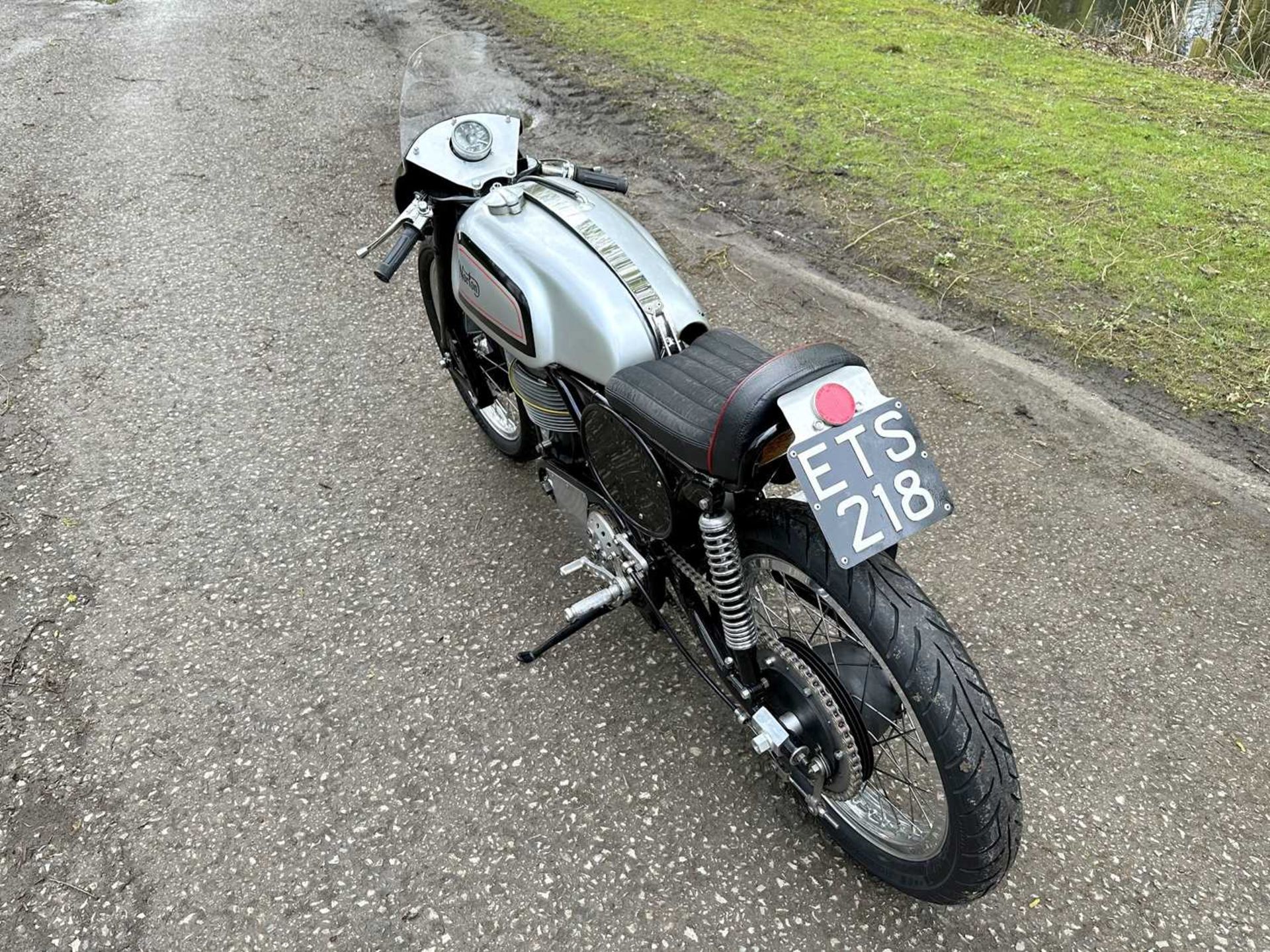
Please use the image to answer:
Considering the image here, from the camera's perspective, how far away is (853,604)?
163 centimetres

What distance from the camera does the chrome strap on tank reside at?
2150 mm

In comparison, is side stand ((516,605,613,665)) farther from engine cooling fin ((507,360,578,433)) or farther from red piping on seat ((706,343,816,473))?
red piping on seat ((706,343,816,473))

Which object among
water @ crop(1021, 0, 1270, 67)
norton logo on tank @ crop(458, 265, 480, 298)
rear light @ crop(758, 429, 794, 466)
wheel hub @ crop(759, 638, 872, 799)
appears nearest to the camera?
rear light @ crop(758, 429, 794, 466)

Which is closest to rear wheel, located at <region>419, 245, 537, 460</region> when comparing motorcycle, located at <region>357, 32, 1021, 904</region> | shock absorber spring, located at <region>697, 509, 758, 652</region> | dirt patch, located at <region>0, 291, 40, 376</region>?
motorcycle, located at <region>357, 32, 1021, 904</region>

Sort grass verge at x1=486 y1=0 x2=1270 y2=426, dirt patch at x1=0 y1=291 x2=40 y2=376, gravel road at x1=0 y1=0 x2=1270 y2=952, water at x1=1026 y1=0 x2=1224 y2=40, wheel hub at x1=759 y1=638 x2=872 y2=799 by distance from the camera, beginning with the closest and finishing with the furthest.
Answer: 1. wheel hub at x1=759 y1=638 x2=872 y2=799
2. gravel road at x1=0 y1=0 x2=1270 y2=952
3. dirt patch at x1=0 y1=291 x2=40 y2=376
4. grass verge at x1=486 y1=0 x2=1270 y2=426
5. water at x1=1026 y1=0 x2=1224 y2=40

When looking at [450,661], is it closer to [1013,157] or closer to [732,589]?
[732,589]

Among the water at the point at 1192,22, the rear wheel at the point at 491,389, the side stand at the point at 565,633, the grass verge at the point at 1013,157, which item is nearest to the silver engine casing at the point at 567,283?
the rear wheel at the point at 491,389

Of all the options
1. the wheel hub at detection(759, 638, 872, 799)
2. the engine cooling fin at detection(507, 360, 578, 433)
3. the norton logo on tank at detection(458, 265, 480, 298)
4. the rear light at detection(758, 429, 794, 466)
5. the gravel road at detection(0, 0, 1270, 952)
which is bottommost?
the gravel road at detection(0, 0, 1270, 952)

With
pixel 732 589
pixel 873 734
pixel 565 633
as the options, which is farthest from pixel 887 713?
pixel 565 633

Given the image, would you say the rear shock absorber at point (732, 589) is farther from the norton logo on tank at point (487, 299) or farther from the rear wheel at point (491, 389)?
the rear wheel at point (491, 389)

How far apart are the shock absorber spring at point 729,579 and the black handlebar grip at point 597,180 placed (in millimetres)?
1355

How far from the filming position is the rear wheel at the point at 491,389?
2977 mm

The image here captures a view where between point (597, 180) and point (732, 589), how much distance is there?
1.50 metres

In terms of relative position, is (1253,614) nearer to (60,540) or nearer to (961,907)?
(961,907)
